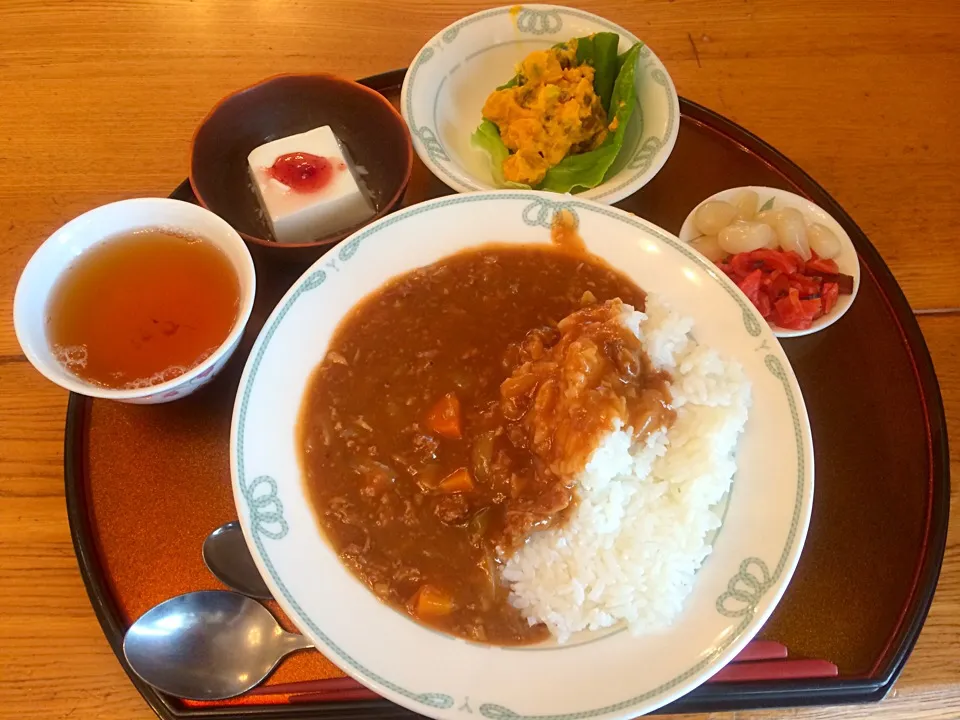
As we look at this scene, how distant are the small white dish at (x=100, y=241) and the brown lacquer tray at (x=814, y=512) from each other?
0.82 feet

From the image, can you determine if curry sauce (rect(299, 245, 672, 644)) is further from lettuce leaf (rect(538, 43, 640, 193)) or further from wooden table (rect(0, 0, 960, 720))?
wooden table (rect(0, 0, 960, 720))

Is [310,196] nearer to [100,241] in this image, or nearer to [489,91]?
[100,241]

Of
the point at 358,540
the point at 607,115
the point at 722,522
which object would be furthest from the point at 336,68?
the point at 722,522

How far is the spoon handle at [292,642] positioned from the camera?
1.89 meters

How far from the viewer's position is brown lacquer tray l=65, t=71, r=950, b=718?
193cm

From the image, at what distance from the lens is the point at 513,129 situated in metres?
2.67

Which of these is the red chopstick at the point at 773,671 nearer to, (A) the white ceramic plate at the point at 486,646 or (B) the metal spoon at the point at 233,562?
(A) the white ceramic plate at the point at 486,646

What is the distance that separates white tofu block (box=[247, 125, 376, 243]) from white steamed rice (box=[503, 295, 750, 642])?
1.04m

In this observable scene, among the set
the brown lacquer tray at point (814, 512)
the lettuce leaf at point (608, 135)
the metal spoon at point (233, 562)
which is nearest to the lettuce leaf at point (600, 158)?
the lettuce leaf at point (608, 135)

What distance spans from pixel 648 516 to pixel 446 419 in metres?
0.66

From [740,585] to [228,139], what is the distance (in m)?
2.24

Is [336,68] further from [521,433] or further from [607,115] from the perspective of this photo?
[521,433]

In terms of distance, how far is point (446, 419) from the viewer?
2.07 metres

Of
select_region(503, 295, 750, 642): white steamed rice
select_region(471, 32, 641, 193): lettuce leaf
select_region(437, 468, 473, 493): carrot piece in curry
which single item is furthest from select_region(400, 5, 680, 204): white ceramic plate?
select_region(437, 468, 473, 493): carrot piece in curry
